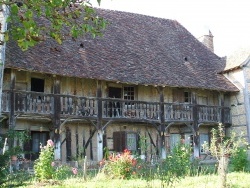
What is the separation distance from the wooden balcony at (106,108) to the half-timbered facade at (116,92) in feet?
0.14

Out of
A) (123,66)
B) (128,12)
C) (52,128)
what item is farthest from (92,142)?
(128,12)

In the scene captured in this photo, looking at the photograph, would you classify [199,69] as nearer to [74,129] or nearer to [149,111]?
[149,111]

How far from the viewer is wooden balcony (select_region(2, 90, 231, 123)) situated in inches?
688

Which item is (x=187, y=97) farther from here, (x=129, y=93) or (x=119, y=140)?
(x=119, y=140)

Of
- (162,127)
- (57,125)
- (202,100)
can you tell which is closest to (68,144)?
(57,125)

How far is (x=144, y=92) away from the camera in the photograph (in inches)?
870

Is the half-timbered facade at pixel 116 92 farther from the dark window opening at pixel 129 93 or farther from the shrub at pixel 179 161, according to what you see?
the shrub at pixel 179 161

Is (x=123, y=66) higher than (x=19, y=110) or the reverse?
higher

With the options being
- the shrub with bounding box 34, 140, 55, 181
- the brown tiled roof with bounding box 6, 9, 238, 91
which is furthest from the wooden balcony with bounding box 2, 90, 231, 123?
the shrub with bounding box 34, 140, 55, 181

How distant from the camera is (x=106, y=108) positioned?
19906mm

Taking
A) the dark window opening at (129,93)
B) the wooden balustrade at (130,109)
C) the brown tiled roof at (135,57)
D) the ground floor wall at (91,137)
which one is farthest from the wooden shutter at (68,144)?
the dark window opening at (129,93)

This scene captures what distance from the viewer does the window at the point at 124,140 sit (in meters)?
21.4

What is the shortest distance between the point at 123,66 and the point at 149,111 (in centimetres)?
280

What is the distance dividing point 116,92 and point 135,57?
2386 mm
